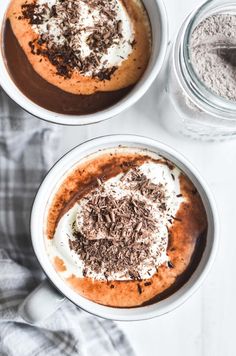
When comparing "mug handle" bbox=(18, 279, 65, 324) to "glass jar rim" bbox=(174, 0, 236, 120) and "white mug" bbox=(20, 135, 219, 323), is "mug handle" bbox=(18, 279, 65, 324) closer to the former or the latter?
"white mug" bbox=(20, 135, 219, 323)

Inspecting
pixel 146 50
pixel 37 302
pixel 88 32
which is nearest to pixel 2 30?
pixel 88 32

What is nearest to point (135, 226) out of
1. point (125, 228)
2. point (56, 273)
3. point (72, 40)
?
point (125, 228)

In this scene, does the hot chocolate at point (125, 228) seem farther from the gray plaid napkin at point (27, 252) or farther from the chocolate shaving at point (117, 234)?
the gray plaid napkin at point (27, 252)

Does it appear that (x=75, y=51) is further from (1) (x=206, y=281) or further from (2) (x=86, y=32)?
(1) (x=206, y=281)

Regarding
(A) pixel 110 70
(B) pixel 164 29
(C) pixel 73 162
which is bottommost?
(C) pixel 73 162

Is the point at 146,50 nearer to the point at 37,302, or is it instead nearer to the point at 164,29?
the point at 164,29

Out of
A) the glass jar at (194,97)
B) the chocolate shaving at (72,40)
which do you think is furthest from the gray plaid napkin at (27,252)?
the glass jar at (194,97)
